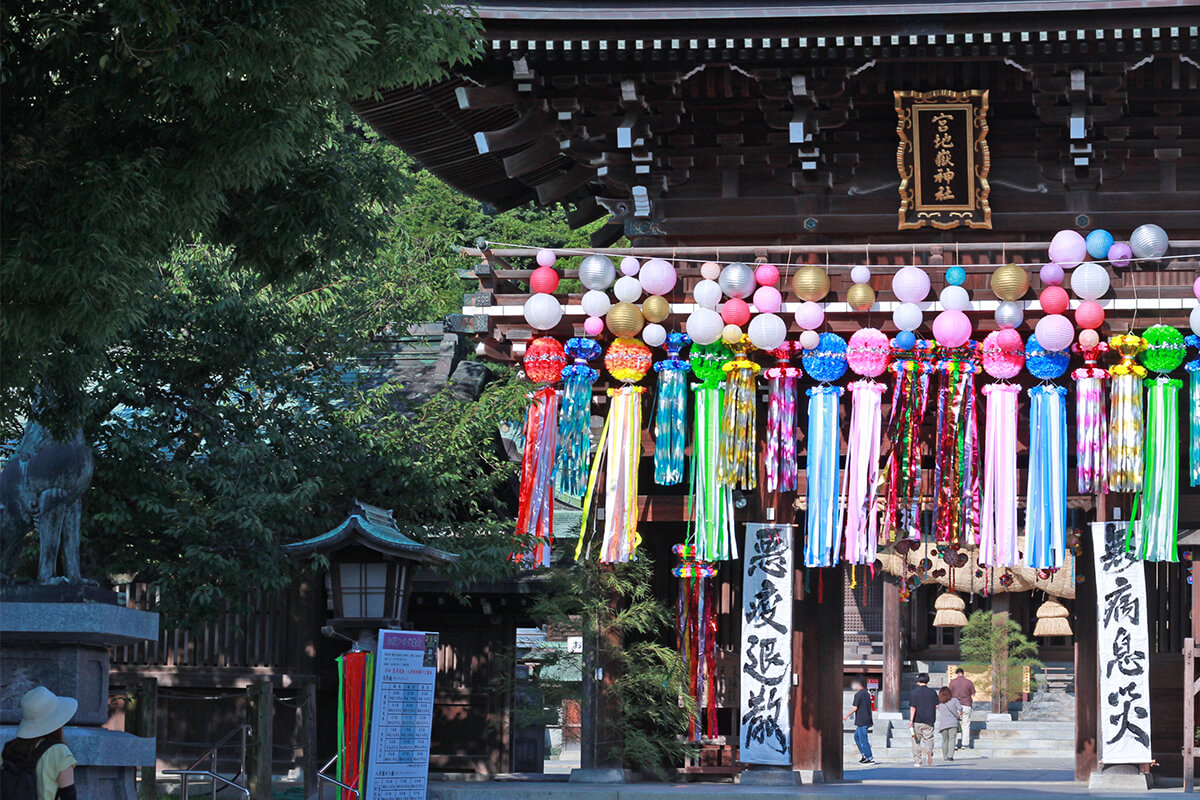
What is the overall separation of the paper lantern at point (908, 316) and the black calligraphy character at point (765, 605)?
2.66m

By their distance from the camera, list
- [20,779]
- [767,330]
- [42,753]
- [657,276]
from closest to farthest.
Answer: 1. [20,779]
2. [42,753]
3. [767,330]
4. [657,276]

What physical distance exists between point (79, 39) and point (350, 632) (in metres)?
5.12

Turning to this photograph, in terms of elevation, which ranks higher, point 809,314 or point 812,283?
point 812,283

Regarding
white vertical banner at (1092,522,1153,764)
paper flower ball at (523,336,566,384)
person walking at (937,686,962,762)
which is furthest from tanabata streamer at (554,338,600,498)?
person walking at (937,686,962,762)

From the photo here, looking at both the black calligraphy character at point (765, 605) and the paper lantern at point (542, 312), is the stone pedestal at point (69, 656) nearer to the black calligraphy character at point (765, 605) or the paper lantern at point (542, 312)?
the paper lantern at point (542, 312)

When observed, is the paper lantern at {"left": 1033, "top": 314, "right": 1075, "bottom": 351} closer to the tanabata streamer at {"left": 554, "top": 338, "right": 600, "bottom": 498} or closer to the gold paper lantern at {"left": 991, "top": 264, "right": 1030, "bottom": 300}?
the gold paper lantern at {"left": 991, "top": 264, "right": 1030, "bottom": 300}

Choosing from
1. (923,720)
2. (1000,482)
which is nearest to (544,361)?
(1000,482)

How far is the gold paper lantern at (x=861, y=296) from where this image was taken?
45.1ft

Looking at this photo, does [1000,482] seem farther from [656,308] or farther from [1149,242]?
[656,308]

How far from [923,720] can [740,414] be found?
30.2ft

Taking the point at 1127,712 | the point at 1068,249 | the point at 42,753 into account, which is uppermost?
the point at 1068,249

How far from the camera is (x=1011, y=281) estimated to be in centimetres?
1359

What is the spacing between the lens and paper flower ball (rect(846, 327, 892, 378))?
13805mm

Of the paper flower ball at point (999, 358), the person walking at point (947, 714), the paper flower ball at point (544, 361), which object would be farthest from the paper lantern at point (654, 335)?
the person walking at point (947, 714)
